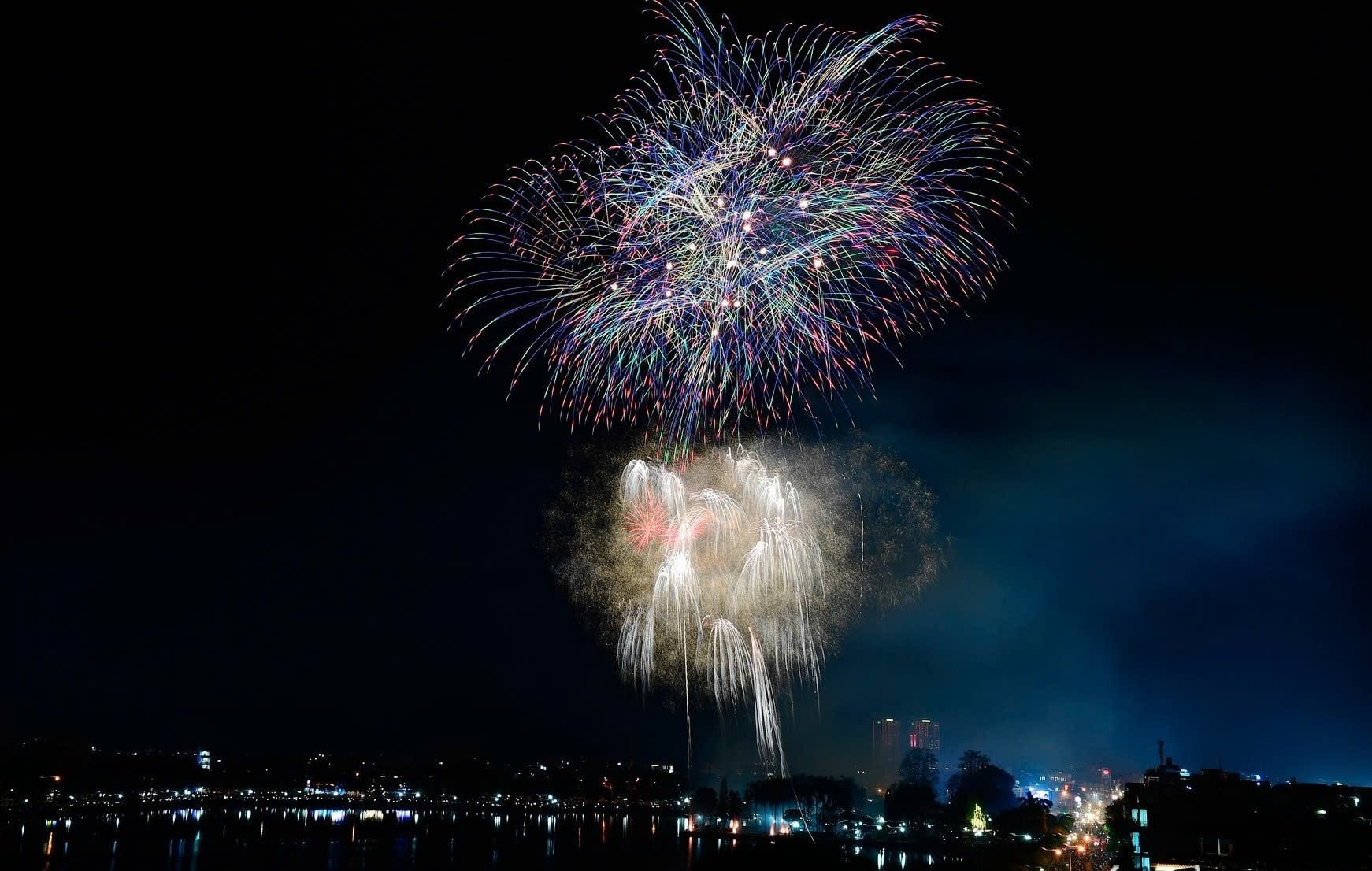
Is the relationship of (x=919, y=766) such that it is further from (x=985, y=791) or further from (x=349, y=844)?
(x=349, y=844)

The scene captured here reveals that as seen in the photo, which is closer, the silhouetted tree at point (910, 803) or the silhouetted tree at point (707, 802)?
the silhouetted tree at point (910, 803)

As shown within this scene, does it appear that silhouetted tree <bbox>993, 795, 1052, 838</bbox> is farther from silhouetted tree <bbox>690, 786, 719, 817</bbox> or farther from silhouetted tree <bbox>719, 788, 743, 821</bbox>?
silhouetted tree <bbox>690, 786, 719, 817</bbox>

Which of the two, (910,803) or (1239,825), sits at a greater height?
(1239,825)

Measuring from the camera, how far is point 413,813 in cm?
13262

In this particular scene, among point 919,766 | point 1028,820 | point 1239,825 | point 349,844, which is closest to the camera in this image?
point 1239,825

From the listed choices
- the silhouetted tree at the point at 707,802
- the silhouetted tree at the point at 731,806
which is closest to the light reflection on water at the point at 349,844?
the silhouetted tree at the point at 731,806

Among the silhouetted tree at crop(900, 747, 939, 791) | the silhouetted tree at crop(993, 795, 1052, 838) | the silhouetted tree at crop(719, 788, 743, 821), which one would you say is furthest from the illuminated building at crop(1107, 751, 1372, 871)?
the silhouetted tree at crop(719, 788, 743, 821)

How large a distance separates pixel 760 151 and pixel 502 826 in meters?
96.2

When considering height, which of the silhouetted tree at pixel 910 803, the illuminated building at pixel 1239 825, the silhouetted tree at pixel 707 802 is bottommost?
the silhouetted tree at pixel 707 802

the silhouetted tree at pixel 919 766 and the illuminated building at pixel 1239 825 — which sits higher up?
the illuminated building at pixel 1239 825

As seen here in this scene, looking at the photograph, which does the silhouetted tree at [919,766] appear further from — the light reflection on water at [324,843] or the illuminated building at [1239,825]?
the illuminated building at [1239,825]

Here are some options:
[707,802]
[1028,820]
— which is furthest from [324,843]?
[707,802]

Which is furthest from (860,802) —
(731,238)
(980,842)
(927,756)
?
(731,238)

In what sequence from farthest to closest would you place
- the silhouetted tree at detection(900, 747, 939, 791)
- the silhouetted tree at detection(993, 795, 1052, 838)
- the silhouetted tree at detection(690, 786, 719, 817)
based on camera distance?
the silhouetted tree at detection(690, 786, 719, 817), the silhouetted tree at detection(900, 747, 939, 791), the silhouetted tree at detection(993, 795, 1052, 838)
